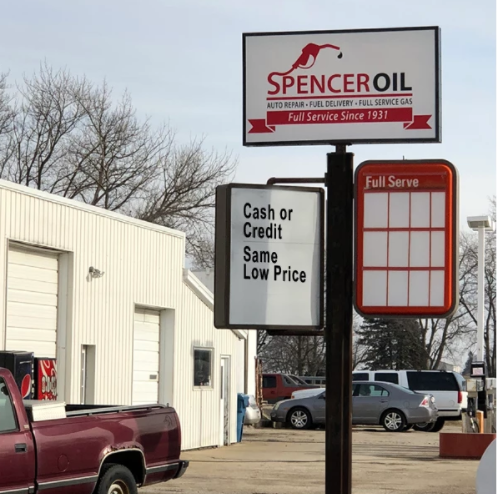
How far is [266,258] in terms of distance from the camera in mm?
8203

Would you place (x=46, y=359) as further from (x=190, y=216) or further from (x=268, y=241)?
(x=190, y=216)

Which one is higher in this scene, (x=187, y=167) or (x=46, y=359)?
(x=187, y=167)

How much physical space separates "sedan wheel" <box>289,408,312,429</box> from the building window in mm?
9728

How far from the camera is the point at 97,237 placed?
19328 millimetres

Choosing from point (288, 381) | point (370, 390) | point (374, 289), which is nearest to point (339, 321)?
point (374, 289)

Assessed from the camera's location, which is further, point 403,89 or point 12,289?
point 12,289

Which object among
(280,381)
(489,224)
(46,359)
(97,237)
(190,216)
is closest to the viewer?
(46,359)

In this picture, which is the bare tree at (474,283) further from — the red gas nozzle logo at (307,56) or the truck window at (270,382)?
the red gas nozzle logo at (307,56)

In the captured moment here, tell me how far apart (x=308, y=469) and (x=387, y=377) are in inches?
693

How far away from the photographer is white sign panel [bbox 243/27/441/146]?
26.7 feet

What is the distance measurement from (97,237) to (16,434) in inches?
374

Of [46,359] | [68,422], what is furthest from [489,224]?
[68,422]

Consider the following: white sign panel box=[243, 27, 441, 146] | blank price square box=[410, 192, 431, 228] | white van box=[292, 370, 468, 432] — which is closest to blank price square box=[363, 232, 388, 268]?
blank price square box=[410, 192, 431, 228]

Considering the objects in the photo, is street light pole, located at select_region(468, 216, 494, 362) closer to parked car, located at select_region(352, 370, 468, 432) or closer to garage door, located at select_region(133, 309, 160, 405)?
garage door, located at select_region(133, 309, 160, 405)
